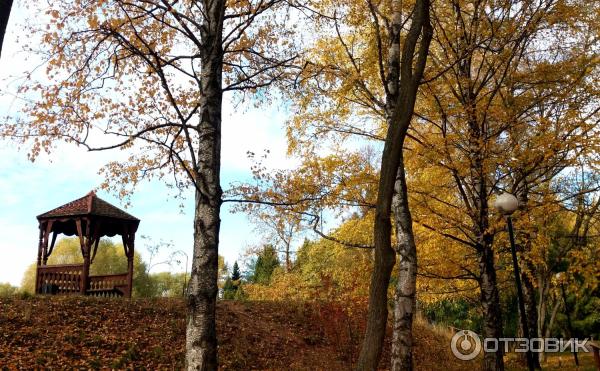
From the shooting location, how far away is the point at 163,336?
10.6 m

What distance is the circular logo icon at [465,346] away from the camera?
13164 mm

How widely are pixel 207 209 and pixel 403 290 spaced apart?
3259 mm

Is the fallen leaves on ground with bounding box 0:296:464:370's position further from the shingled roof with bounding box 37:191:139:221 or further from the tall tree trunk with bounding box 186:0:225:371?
the tall tree trunk with bounding box 186:0:225:371

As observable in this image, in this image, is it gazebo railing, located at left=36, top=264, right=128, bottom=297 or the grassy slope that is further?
gazebo railing, located at left=36, top=264, right=128, bottom=297

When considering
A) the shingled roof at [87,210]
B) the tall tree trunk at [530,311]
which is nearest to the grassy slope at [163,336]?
the tall tree trunk at [530,311]

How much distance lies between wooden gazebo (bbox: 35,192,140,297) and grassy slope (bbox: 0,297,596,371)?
6.83ft

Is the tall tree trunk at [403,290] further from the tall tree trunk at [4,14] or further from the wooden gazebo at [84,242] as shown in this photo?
the wooden gazebo at [84,242]

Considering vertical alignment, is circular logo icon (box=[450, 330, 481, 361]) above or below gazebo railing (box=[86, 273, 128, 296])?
below

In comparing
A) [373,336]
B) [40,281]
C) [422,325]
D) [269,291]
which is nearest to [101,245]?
[269,291]

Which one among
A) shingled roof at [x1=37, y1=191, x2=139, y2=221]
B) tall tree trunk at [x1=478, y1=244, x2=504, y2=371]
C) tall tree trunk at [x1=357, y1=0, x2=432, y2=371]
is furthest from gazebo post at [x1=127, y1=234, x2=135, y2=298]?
tall tree trunk at [x1=357, y1=0, x2=432, y2=371]

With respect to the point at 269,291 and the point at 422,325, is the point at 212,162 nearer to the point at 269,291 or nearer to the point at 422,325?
the point at 422,325

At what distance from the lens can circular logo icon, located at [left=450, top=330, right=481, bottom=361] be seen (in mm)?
13164

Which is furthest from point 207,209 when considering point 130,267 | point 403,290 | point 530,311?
point 530,311

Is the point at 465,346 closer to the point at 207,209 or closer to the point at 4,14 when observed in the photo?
the point at 207,209
